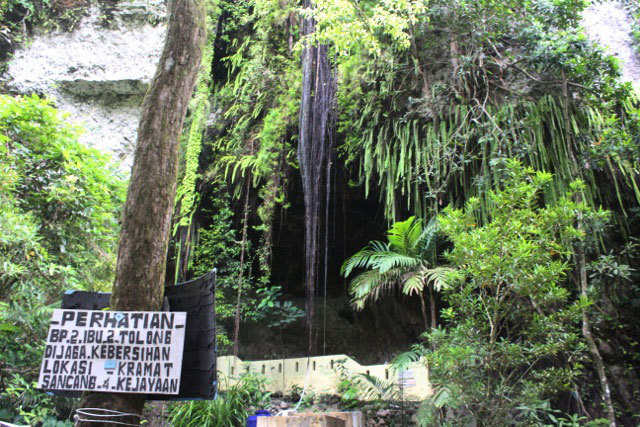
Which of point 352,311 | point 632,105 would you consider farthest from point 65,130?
point 632,105

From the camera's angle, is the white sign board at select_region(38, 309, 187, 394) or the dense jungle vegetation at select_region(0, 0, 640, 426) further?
the dense jungle vegetation at select_region(0, 0, 640, 426)

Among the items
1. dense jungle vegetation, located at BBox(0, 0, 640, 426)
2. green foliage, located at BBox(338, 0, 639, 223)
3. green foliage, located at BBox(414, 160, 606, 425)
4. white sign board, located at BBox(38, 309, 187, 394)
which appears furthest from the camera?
green foliage, located at BBox(338, 0, 639, 223)

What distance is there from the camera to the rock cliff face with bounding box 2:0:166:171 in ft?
29.1

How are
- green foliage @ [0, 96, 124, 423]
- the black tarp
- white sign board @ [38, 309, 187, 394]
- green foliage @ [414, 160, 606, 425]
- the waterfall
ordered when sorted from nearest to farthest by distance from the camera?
white sign board @ [38, 309, 187, 394] → the black tarp → green foliage @ [414, 160, 606, 425] → green foliage @ [0, 96, 124, 423] → the waterfall

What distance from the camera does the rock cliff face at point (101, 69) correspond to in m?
8.86

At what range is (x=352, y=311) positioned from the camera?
8688 mm

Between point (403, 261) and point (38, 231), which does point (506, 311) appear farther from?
point (38, 231)

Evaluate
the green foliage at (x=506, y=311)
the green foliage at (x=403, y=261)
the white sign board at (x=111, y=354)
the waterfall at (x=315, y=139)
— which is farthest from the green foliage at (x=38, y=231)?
the green foliage at (x=506, y=311)

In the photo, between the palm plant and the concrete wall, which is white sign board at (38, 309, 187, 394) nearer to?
the palm plant

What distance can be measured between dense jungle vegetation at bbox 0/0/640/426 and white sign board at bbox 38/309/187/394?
7.92ft

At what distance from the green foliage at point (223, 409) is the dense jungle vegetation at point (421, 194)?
0.04m

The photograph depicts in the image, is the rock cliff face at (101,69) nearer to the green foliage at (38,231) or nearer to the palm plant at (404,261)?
the green foliage at (38,231)

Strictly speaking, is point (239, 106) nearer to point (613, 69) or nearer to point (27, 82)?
point (27, 82)

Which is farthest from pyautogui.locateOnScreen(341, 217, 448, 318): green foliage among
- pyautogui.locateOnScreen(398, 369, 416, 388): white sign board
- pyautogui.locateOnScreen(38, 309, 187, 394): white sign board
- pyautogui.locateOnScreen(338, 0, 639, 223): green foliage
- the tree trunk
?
pyautogui.locateOnScreen(38, 309, 187, 394): white sign board
